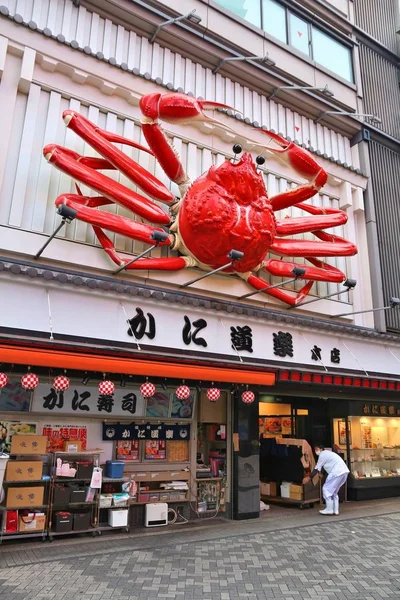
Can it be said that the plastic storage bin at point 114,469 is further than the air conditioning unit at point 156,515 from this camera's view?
No

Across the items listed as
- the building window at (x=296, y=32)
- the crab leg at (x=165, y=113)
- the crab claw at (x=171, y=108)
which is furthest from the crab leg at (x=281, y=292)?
the building window at (x=296, y=32)

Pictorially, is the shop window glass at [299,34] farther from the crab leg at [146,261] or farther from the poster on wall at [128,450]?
the poster on wall at [128,450]

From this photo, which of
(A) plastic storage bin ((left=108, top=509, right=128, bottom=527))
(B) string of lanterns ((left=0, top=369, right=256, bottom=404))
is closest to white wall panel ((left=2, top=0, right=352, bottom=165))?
(B) string of lanterns ((left=0, top=369, right=256, bottom=404))

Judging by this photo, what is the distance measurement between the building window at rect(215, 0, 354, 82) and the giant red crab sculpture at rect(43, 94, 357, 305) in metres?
5.63

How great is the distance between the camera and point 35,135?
8711mm

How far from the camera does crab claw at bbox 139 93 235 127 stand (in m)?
8.51

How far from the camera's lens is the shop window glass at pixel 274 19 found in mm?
13547

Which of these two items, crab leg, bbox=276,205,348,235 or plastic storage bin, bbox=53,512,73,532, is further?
crab leg, bbox=276,205,348,235

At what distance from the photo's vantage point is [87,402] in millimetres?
9078

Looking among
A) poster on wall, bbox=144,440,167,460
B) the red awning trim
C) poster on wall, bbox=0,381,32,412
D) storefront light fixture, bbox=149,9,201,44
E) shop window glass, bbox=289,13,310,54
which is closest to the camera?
poster on wall, bbox=0,381,32,412

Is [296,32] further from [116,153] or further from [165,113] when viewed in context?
[116,153]

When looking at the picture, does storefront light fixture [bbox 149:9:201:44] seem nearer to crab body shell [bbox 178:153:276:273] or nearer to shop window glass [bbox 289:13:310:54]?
crab body shell [bbox 178:153:276:273]

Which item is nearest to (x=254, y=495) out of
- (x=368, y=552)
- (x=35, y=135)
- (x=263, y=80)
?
(x=368, y=552)

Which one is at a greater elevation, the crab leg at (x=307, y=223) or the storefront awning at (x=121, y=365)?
the crab leg at (x=307, y=223)
